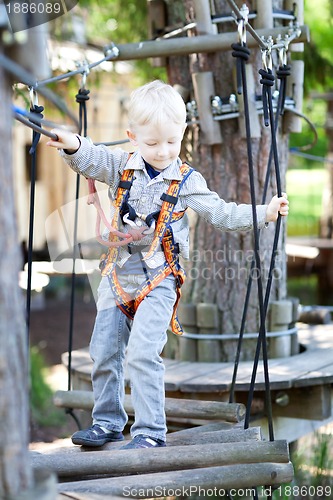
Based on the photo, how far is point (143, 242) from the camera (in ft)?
8.68

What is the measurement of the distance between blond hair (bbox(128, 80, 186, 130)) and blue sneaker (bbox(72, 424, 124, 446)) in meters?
0.99

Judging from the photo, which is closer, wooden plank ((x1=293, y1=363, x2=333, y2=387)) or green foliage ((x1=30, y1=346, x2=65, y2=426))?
wooden plank ((x1=293, y1=363, x2=333, y2=387))

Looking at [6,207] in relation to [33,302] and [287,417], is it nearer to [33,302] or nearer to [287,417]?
[287,417]

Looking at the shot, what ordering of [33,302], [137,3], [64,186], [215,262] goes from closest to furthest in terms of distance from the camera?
1. [215,262]
2. [137,3]
3. [33,302]
4. [64,186]

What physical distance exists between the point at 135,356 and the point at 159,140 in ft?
2.21

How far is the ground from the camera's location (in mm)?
6574

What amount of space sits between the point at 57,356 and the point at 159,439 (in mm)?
6037

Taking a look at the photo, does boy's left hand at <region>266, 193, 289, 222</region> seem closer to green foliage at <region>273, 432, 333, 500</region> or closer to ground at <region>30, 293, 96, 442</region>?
green foliage at <region>273, 432, 333, 500</region>

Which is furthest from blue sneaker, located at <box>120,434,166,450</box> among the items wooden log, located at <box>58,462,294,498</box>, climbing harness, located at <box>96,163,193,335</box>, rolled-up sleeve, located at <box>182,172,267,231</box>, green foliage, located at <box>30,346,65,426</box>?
green foliage, located at <box>30,346,65,426</box>

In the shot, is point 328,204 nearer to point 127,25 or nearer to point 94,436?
point 127,25

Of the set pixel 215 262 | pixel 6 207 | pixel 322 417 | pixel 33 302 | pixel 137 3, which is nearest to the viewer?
pixel 6 207

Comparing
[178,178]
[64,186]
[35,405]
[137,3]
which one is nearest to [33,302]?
[64,186]

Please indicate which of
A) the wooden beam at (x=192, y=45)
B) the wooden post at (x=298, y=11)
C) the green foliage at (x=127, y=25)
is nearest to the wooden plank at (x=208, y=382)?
the wooden beam at (x=192, y=45)

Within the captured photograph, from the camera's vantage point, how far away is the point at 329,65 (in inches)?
269
